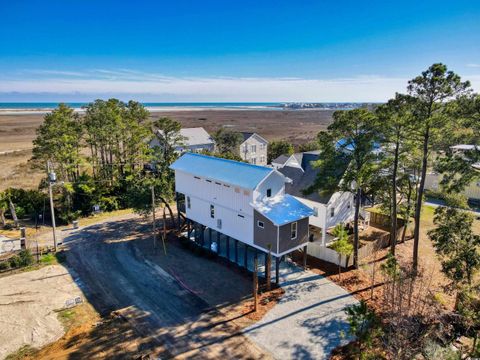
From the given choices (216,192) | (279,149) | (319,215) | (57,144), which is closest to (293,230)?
(319,215)

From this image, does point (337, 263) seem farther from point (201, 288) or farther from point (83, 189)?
point (83, 189)

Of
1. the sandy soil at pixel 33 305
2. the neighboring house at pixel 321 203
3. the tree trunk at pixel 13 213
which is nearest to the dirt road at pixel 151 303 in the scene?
the sandy soil at pixel 33 305

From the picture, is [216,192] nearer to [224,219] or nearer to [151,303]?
[224,219]

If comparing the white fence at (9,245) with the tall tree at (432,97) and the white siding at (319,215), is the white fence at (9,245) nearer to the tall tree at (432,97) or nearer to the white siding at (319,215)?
the white siding at (319,215)

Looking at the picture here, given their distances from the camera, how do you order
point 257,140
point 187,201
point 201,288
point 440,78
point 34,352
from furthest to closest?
point 257,140
point 187,201
point 201,288
point 440,78
point 34,352

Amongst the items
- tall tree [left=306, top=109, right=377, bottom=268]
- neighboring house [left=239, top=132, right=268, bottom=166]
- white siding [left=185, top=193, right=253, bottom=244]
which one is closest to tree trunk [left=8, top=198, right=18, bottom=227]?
white siding [left=185, top=193, right=253, bottom=244]

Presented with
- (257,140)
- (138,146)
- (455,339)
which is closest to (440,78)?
(455,339)
